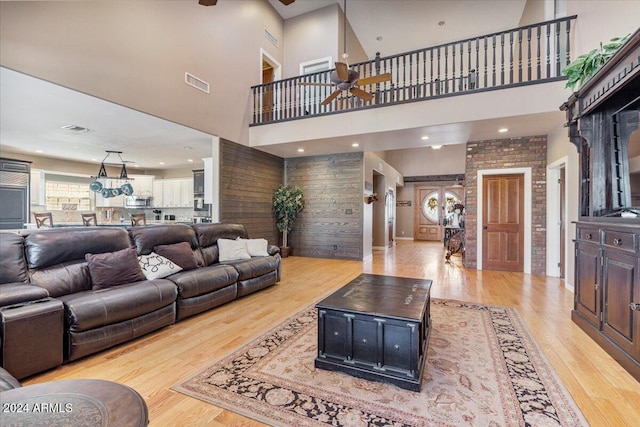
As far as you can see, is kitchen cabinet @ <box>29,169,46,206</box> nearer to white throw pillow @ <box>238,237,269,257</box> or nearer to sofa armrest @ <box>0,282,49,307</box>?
white throw pillow @ <box>238,237,269,257</box>

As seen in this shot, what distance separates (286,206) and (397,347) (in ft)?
18.8

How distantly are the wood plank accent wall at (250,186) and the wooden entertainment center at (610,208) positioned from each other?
5380 millimetres

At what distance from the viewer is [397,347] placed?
2.02 m

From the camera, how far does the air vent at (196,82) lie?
513 centimetres

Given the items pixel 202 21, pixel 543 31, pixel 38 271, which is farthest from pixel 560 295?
pixel 202 21

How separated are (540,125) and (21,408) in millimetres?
Answer: 6377

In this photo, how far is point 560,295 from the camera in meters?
4.16

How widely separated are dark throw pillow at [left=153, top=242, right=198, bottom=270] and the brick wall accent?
17.3ft

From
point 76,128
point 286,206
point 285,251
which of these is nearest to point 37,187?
point 76,128

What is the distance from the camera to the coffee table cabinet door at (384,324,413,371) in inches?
78.1

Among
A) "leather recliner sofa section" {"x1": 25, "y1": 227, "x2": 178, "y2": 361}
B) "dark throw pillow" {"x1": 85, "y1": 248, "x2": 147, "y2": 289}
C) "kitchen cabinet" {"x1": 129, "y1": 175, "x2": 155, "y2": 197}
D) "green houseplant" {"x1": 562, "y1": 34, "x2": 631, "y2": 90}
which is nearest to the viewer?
"leather recliner sofa section" {"x1": 25, "y1": 227, "x2": 178, "y2": 361}

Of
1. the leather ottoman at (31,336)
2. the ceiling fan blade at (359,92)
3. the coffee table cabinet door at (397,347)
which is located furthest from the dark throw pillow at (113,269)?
the ceiling fan blade at (359,92)

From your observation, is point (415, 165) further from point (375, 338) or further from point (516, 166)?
point (375, 338)

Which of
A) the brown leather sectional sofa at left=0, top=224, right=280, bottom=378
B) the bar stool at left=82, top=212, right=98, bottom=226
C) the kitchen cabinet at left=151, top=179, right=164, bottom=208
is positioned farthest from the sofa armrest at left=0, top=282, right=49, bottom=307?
the kitchen cabinet at left=151, top=179, right=164, bottom=208
